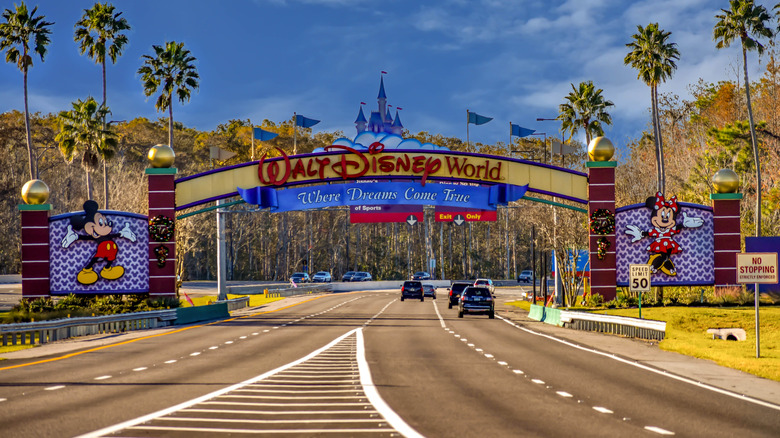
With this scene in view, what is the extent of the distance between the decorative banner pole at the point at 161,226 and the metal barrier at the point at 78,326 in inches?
126

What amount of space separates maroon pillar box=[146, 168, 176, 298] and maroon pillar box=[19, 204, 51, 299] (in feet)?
15.3

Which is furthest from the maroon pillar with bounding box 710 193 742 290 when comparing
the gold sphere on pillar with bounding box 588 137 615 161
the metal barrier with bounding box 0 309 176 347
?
the metal barrier with bounding box 0 309 176 347

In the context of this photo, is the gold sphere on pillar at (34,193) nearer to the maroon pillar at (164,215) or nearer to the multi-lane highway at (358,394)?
the maroon pillar at (164,215)

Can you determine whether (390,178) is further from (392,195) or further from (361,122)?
(361,122)

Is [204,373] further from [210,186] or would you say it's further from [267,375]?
[210,186]

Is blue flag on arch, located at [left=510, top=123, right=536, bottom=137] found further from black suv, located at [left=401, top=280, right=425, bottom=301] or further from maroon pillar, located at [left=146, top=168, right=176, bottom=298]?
maroon pillar, located at [left=146, top=168, right=176, bottom=298]

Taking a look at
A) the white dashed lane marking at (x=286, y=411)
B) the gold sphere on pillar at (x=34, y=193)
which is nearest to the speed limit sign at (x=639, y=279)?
the white dashed lane marking at (x=286, y=411)

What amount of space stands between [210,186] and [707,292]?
982 inches

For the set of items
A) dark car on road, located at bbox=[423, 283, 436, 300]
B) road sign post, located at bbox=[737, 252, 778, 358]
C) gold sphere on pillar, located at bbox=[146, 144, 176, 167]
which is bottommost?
dark car on road, located at bbox=[423, 283, 436, 300]

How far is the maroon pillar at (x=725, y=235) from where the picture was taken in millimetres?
43188

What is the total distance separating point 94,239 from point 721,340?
91.1ft

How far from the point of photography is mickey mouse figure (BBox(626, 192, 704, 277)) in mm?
42875

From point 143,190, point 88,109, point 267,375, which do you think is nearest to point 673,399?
point 267,375

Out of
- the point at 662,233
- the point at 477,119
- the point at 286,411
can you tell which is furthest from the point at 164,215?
the point at 477,119
